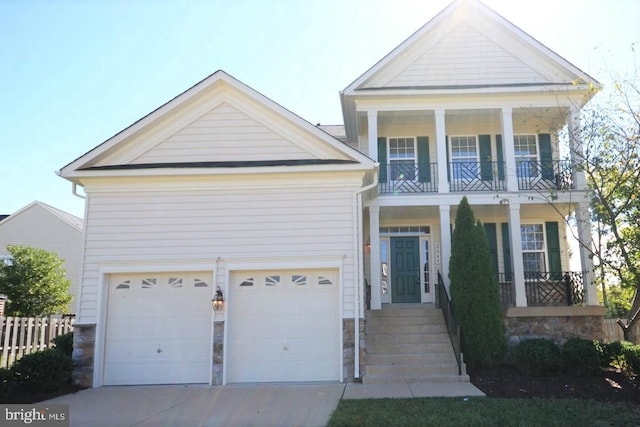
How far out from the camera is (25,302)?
1706 cm

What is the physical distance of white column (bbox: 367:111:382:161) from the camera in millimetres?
12786

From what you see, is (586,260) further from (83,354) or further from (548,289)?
(83,354)

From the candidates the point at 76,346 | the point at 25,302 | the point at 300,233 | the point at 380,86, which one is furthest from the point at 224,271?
the point at 25,302

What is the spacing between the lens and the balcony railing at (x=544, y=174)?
12.9 m

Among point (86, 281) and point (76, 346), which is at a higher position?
point (86, 281)

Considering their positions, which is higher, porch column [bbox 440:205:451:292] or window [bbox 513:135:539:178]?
window [bbox 513:135:539:178]

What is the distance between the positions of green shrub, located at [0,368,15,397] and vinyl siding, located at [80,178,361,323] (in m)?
1.91

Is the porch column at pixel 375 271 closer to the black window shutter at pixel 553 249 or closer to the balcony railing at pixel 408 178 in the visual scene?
the balcony railing at pixel 408 178

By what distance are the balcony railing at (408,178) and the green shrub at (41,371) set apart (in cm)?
837

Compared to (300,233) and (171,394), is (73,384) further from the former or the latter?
(300,233)

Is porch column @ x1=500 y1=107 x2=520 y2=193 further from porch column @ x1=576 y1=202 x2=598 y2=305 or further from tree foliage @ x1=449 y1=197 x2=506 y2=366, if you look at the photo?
tree foliage @ x1=449 y1=197 x2=506 y2=366

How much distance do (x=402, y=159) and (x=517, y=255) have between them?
411 centimetres

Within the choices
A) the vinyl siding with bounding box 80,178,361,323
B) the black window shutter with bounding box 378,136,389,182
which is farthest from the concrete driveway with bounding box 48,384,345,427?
the black window shutter with bounding box 378,136,389,182

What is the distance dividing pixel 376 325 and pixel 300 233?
2.86m
